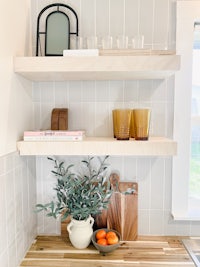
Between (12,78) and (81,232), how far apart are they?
2.61 ft

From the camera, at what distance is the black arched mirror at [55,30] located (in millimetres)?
1255

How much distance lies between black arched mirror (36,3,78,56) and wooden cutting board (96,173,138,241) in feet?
2.43

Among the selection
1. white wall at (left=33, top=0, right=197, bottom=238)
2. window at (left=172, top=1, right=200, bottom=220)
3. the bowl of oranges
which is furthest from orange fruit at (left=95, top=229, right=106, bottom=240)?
window at (left=172, top=1, right=200, bottom=220)

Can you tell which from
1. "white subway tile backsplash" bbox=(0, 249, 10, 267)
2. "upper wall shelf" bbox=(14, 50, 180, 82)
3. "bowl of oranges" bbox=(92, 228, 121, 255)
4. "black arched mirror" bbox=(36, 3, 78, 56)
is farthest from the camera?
"black arched mirror" bbox=(36, 3, 78, 56)

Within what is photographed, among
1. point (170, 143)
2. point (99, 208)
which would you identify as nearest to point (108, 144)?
point (170, 143)

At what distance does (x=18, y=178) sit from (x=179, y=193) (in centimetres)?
85

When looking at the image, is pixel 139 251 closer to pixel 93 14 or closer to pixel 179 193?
pixel 179 193

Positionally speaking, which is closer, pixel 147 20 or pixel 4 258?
pixel 4 258

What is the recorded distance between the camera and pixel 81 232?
1.20 meters

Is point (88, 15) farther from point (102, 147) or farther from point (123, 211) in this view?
point (123, 211)

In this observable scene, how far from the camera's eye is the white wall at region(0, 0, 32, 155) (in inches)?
37.5

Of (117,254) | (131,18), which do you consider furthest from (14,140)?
(131,18)

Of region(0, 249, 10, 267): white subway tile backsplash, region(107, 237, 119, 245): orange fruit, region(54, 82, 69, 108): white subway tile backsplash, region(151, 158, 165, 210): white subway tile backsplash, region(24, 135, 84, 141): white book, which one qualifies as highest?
region(54, 82, 69, 108): white subway tile backsplash

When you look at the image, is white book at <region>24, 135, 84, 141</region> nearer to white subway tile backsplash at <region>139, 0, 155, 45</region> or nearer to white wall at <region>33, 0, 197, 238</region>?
white wall at <region>33, 0, 197, 238</region>
